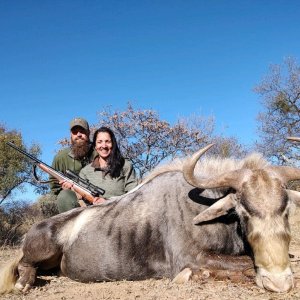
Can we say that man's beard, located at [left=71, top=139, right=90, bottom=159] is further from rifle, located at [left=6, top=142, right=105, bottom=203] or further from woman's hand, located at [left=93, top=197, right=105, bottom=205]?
woman's hand, located at [left=93, top=197, right=105, bottom=205]

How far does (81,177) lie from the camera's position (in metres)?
5.83

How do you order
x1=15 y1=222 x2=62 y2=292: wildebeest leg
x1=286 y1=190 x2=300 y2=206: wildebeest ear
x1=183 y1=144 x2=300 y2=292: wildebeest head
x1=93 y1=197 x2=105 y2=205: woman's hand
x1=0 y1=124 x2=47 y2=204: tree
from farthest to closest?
1. x1=0 y1=124 x2=47 y2=204: tree
2. x1=93 y1=197 x2=105 y2=205: woman's hand
3. x1=15 y1=222 x2=62 y2=292: wildebeest leg
4. x1=286 y1=190 x2=300 y2=206: wildebeest ear
5. x1=183 y1=144 x2=300 y2=292: wildebeest head

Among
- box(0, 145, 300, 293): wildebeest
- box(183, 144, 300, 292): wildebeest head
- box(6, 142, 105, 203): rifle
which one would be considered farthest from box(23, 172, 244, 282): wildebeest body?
box(6, 142, 105, 203): rifle

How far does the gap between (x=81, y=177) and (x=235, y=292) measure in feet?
10.4

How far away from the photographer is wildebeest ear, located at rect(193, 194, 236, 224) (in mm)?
3627

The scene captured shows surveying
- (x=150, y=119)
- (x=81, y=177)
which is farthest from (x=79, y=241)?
(x=150, y=119)

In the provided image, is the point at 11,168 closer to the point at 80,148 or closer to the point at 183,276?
the point at 80,148

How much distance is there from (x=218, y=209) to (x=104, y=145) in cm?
239

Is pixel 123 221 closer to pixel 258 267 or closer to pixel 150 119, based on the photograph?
pixel 258 267

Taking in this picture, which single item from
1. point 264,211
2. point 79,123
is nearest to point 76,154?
point 79,123

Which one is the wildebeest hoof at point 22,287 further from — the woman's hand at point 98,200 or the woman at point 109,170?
the woman at point 109,170

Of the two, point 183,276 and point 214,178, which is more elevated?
point 214,178

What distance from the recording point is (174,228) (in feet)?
12.9

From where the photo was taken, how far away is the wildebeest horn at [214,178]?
140 inches
